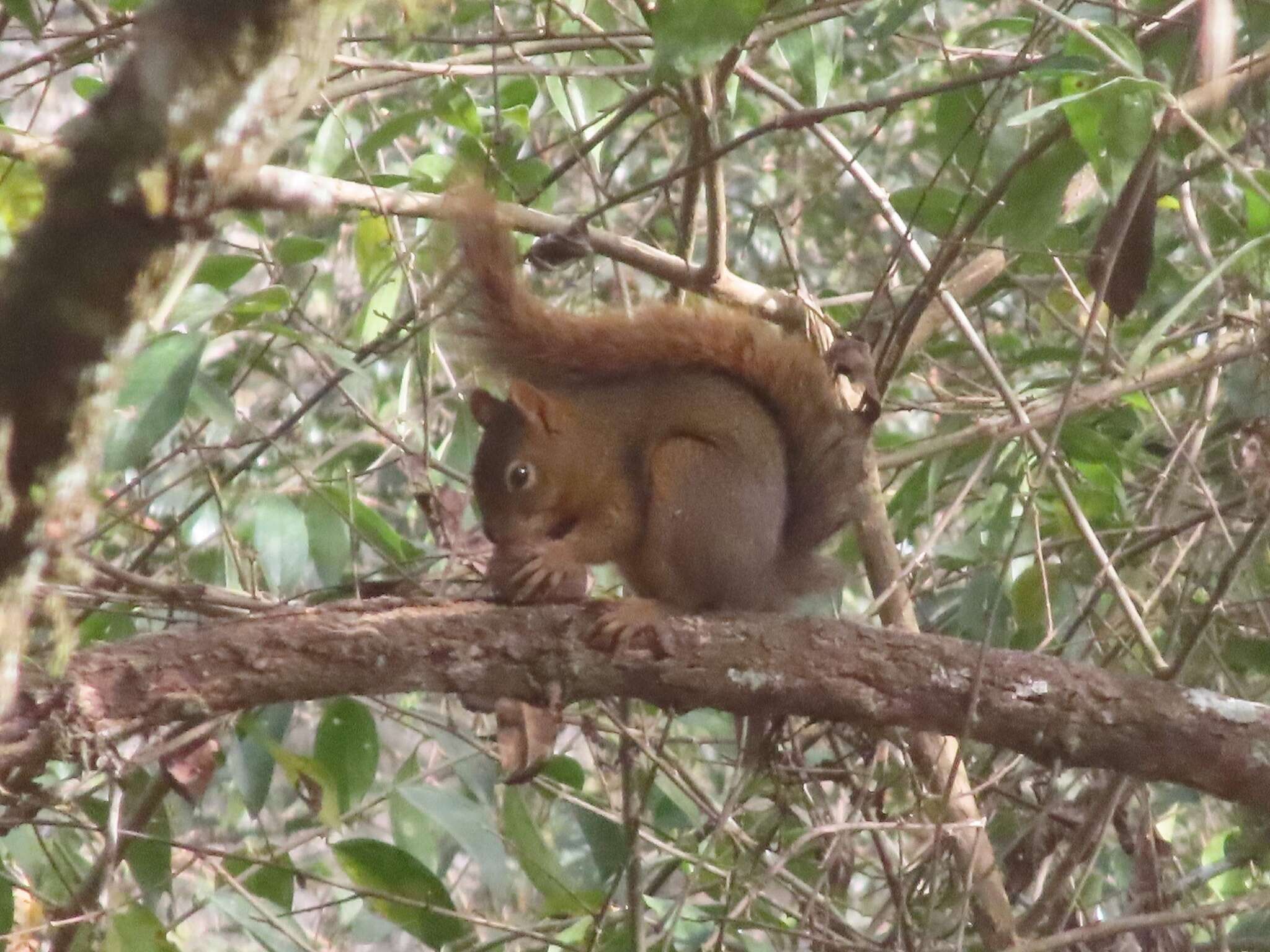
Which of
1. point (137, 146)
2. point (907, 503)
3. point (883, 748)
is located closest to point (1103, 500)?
point (907, 503)

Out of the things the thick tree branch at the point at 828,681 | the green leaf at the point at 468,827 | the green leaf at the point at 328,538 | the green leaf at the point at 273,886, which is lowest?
the green leaf at the point at 273,886

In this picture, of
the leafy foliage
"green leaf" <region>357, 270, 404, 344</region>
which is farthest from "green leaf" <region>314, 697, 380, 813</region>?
"green leaf" <region>357, 270, 404, 344</region>

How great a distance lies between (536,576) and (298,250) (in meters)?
0.50

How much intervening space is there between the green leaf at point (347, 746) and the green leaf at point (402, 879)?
0.11 metres

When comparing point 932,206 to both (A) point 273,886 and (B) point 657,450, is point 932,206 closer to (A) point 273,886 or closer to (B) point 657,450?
(B) point 657,450

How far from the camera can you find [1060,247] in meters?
1.79

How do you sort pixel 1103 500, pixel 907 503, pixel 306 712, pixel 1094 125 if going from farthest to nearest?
pixel 306 712, pixel 907 503, pixel 1103 500, pixel 1094 125

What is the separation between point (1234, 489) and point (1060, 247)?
563mm

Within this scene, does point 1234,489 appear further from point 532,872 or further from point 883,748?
point 532,872

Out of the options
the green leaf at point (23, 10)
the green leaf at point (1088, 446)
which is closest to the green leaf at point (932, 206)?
the green leaf at point (1088, 446)

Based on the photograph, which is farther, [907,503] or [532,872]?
[907,503]

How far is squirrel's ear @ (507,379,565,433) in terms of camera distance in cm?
185

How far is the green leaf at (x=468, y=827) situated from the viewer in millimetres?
1452

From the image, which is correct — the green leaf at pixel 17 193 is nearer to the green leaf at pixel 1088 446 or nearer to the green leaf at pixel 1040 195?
the green leaf at pixel 1040 195
